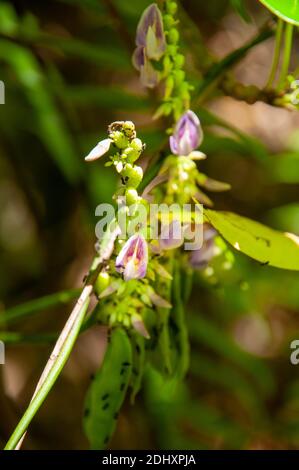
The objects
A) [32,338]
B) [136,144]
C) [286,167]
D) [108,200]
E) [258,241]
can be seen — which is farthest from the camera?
[286,167]

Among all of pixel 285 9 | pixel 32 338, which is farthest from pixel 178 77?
pixel 32 338

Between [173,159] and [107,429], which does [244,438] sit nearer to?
[107,429]

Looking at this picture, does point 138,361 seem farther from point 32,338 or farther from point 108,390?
point 32,338

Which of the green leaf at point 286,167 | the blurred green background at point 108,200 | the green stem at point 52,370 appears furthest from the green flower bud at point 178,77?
the green leaf at point 286,167

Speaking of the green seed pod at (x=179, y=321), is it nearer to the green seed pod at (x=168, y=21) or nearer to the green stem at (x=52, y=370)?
the green stem at (x=52, y=370)

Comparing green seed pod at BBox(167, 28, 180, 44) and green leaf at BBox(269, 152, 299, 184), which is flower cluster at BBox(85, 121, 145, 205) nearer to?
green seed pod at BBox(167, 28, 180, 44)

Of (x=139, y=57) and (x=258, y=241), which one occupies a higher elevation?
(x=139, y=57)
